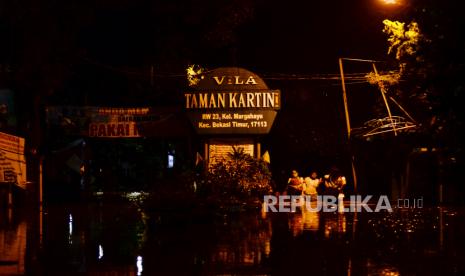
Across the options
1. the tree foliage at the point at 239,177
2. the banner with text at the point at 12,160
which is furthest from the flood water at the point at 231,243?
the banner with text at the point at 12,160

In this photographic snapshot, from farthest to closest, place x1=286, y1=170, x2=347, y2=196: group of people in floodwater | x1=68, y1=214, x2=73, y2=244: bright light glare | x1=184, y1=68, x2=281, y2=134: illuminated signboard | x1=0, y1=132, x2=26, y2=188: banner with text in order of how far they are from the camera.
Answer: x1=286, y1=170, x2=347, y2=196: group of people in floodwater → x1=184, y1=68, x2=281, y2=134: illuminated signboard → x1=0, y1=132, x2=26, y2=188: banner with text → x1=68, y1=214, x2=73, y2=244: bright light glare

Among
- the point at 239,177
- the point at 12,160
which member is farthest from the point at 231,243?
the point at 12,160

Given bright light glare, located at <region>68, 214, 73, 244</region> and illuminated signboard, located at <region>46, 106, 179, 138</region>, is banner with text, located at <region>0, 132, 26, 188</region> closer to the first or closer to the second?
illuminated signboard, located at <region>46, 106, 179, 138</region>

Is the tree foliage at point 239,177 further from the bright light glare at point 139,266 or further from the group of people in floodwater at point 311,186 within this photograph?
the bright light glare at point 139,266

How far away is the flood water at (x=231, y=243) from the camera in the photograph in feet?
46.0

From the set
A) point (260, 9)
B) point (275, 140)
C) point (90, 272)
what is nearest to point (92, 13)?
point (260, 9)

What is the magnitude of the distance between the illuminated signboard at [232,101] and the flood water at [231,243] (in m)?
5.91

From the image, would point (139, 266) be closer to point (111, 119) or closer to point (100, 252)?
point (100, 252)

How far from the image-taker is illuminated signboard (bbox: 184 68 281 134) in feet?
103

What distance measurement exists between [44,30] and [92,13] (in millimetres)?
2212

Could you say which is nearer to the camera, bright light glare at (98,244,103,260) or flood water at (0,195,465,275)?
flood water at (0,195,465,275)

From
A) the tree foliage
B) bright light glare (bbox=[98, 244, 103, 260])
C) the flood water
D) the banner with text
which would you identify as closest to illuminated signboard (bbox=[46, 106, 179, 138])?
the banner with text

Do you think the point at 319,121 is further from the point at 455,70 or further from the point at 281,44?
the point at 455,70

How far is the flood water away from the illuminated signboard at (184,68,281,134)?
5910 mm
